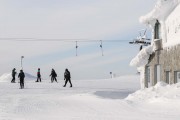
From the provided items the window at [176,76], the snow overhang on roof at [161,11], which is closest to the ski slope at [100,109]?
the window at [176,76]

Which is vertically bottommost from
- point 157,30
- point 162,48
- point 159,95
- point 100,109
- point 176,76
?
point 100,109

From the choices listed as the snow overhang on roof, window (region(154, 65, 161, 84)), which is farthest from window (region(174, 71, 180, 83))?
the snow overhang on roof

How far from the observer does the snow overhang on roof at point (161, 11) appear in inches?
1040

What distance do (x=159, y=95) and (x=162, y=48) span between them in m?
6.76

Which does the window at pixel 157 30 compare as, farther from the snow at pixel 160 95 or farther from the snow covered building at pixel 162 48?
the snow at pixel 160 95

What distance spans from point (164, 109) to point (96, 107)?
311 centimetres

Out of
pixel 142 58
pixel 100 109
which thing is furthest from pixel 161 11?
pixel 100 109

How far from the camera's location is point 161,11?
2705 cm

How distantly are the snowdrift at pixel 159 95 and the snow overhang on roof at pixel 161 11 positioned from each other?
5.79 m

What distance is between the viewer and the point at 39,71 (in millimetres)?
38188

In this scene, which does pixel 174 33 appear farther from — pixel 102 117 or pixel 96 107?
pixel 102 117

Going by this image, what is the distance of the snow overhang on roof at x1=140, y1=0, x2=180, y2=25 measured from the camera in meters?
26.4

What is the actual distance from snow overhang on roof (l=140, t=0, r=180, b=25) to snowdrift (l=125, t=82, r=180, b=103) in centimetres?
579

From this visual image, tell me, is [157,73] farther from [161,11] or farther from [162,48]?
[161,11]
